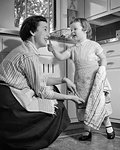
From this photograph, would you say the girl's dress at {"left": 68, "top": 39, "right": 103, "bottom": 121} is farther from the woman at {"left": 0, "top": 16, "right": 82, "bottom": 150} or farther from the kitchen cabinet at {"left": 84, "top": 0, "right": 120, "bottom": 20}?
the kitchen cabinet at {"left": 84, "top": 0, "right": 120, "bottom": 20}

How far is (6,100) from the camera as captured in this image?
121 centimetres

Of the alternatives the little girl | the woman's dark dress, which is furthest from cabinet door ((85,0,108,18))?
the woman's dark dress

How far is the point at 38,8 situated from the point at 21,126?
1.63 meters

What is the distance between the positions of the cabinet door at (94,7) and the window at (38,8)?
0.76m

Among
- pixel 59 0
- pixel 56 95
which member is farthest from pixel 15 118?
pixel 59 0

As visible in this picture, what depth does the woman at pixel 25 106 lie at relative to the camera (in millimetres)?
→ 1202

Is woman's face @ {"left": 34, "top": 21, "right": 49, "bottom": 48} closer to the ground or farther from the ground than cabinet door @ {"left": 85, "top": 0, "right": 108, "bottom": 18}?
closer to the ground

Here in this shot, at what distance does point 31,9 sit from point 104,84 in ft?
3.98

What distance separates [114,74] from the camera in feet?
8.12

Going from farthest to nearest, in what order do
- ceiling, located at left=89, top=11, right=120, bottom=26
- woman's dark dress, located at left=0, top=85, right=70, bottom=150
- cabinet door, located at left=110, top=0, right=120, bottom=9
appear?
ceiling, located at left=89, top=11, right=120, bottom=26
cabinet door, located at left=110, top=0, right=120, bottom=9
woman's dark dress, located at left=0, top=85, right=70, bottom=150

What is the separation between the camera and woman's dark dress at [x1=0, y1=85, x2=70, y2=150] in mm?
1199

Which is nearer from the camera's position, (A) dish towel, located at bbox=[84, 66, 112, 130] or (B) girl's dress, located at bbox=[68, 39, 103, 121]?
(A) dish towel, located at bbox=[84, 66, 112, 130]

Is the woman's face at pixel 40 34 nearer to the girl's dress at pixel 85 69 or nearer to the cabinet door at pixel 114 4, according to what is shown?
the girl's dress at pixel 85 69

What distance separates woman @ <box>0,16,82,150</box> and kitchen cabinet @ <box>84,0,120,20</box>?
1764mm
